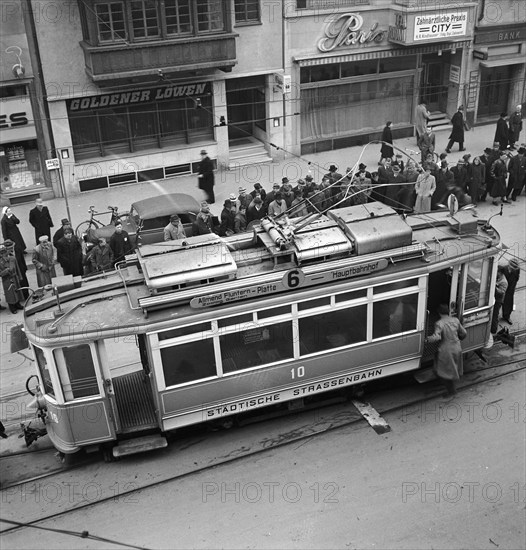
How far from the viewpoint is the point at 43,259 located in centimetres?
1483

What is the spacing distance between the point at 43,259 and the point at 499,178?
39.4 ft

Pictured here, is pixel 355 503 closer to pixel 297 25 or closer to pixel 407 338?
pixel 407 338

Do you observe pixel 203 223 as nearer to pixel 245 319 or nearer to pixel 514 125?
pixel 245 319

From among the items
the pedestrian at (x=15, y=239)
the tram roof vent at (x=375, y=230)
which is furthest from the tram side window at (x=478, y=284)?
the pedestrian at (x=15, y=239)

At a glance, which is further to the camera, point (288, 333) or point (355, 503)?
point (288, 333)

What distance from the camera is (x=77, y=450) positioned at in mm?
10375

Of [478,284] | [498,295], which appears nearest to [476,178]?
[498,295]

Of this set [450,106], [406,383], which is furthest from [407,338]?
[450,106]

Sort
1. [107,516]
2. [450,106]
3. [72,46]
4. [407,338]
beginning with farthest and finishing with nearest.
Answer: [450,106]
[72,46]
[407,338]
[107,516]

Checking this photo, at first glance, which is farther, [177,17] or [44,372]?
[177,17]

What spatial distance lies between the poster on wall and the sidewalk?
363 cm

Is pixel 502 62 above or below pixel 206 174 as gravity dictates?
above

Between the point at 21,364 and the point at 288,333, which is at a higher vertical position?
the point at 288,333

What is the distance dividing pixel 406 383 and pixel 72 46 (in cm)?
1342
